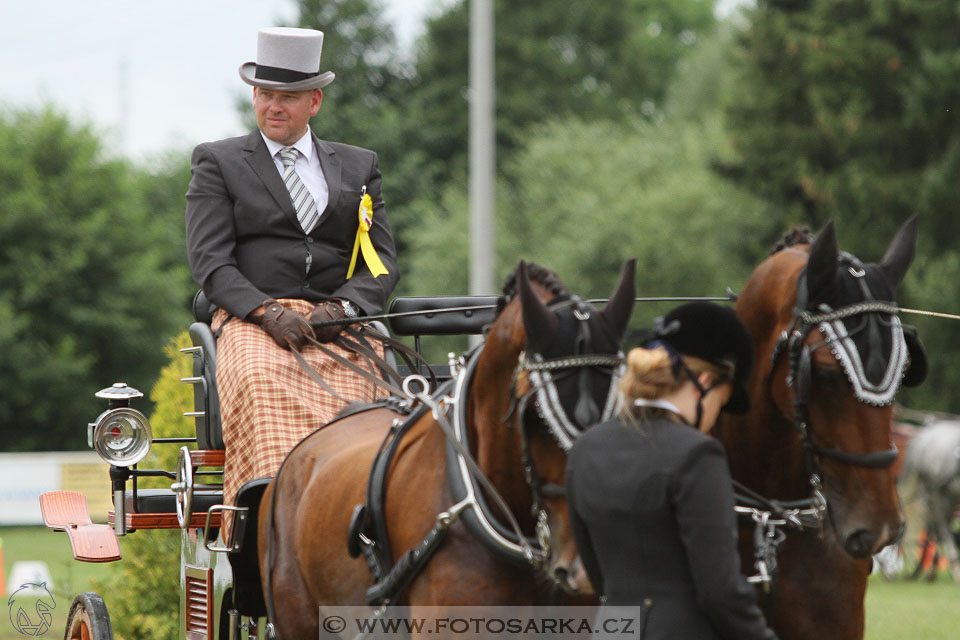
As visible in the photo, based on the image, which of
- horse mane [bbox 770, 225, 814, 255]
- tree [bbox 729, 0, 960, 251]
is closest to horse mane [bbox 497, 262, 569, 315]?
horse mane [bbox 770, 225, 814, 255]

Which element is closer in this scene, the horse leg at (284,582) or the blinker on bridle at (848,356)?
the blinker on bridle at (848,356)

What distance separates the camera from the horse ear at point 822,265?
390 cm

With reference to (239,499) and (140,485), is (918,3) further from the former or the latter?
(239,499)

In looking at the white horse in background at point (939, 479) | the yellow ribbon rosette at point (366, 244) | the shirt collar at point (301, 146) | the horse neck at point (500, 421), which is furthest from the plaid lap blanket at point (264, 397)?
the white horse in background at point (939, 479)

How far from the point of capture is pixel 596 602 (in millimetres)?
3951

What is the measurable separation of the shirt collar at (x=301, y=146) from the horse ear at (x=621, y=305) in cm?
226

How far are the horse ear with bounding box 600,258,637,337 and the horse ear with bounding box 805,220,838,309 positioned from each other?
0.57 metres

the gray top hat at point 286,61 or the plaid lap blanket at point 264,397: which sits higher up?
the gray top hat at point 286,61

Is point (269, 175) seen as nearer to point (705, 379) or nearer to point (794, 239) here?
point (794, 239)

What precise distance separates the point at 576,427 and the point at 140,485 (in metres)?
5.78

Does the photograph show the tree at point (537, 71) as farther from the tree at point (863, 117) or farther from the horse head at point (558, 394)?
the horse head at point (558, 394)

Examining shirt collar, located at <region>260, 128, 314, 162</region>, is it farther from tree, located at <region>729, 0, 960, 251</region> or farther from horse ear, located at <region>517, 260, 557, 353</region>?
tree, located at <region>729, 0, 960, 251</region>

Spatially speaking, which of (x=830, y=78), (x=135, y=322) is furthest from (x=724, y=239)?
(x=135, y=322)

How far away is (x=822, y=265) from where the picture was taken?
392 centimetres
